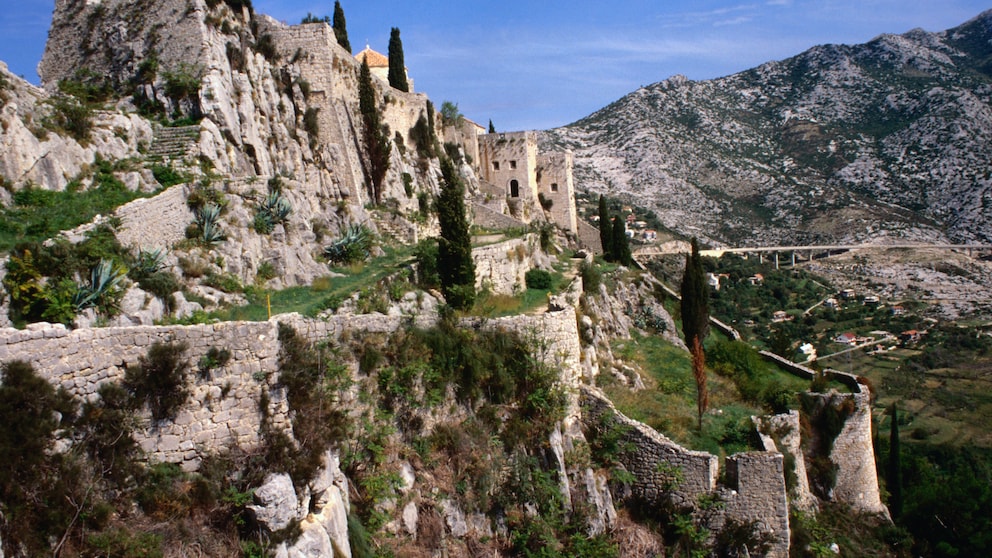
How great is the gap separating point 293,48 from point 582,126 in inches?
3320

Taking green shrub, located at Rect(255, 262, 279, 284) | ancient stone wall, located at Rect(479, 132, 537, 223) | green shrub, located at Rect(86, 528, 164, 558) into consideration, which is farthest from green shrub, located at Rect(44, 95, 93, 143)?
ancient stone wall, located at Rect(479, 132, 537, 223)

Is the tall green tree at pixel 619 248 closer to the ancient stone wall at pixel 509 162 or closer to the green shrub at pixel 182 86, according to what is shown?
the ancient stone wall at pixel 509 162

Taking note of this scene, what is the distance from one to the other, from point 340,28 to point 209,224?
2341cm

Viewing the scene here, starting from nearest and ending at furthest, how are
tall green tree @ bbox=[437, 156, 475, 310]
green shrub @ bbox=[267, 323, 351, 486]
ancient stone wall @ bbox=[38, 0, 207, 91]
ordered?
green shrub @ bbox=[267, 323, 351, 486]
tall green tree @ bbox=[437, 156, 475, 310]
ancient stone wall @ bbox=[38, 0, 207, 91]

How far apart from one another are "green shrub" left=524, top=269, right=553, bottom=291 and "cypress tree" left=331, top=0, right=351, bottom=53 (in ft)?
59.9

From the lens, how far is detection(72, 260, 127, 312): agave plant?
1248 centimetres

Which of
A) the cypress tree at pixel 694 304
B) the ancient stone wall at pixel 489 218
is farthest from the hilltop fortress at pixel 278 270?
the ancient stone wall at pixel 489 218

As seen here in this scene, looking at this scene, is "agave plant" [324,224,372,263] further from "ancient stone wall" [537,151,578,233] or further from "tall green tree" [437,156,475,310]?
"ancient stone wall" [537,151,578,233]

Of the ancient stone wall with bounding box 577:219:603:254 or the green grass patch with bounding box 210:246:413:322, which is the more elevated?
the green grass patch with bounding box 210:246:413:322

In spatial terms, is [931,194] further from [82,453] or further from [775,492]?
[82,453]

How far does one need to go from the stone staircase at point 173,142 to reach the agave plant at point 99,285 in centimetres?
729

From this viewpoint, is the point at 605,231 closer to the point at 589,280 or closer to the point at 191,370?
the point at 589,280

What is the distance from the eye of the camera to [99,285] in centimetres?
1290

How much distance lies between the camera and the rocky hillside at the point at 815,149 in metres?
86.9
